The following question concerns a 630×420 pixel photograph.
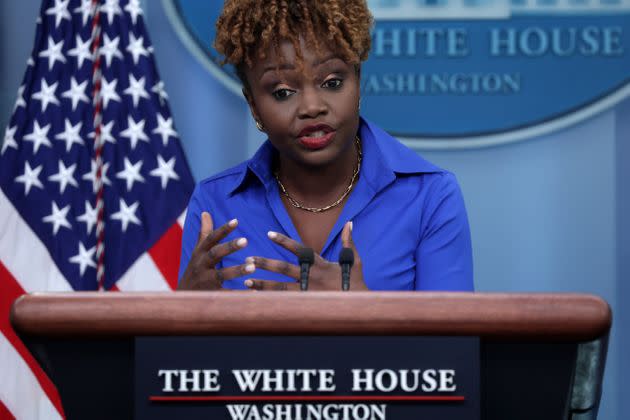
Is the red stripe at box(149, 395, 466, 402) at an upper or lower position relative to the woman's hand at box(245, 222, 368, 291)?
lower

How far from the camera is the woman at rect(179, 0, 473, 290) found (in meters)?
1.48

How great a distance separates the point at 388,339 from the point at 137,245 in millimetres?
2036

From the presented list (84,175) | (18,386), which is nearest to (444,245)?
(84,175)

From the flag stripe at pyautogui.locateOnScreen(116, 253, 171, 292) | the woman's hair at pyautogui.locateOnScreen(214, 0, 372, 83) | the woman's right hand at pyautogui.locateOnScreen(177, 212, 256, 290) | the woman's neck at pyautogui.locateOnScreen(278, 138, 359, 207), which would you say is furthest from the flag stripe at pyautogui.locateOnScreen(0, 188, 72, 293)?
the woman's right hand at pyautogui.locateOnScreen(177, 212, 256, 290)

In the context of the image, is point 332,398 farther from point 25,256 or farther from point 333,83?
point 25,256

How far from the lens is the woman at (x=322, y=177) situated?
4.87ft

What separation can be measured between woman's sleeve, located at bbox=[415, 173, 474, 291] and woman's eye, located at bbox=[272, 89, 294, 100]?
31 cm

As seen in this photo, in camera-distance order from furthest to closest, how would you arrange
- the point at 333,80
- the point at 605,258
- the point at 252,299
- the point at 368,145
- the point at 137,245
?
the point at 605,258, the point at 137,245, the point at 368,145, the point at 333,80, the point at 252,299

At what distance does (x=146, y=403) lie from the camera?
940mm

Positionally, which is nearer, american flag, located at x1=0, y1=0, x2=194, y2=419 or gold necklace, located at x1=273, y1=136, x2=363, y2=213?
gold necklace, located at x1=273, y1=136, x2=363, y2=213

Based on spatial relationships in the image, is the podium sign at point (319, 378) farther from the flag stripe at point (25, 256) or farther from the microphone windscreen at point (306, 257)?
the flag stripe at point (25, 256)

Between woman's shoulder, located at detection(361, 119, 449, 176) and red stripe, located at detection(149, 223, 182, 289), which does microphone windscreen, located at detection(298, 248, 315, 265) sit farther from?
red stripe, located at detection(149, 223, 182, 289)

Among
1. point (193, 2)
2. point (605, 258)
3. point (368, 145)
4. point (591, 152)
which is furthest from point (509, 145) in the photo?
point (368, 145)

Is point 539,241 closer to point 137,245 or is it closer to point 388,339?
point 137,245
